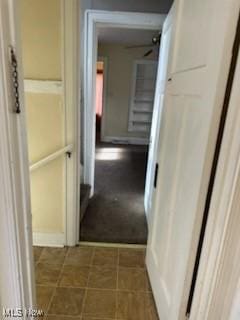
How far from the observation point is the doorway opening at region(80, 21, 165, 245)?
302cm

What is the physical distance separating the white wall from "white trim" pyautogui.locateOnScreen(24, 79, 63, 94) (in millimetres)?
4330

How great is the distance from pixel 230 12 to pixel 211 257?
2.79 ft

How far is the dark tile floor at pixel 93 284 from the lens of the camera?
159 centimetres

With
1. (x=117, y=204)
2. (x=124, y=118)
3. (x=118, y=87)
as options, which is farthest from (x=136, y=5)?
(x=124, y=118)

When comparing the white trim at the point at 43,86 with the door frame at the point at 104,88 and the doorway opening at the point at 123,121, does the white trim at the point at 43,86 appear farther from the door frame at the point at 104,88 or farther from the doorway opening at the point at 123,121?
the door frame at the point at 104,88

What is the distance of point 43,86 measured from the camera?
1.79m

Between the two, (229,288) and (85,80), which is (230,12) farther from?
(85,80)

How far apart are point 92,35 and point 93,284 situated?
2338mm

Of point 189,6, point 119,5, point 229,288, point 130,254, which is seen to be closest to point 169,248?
point 229,288

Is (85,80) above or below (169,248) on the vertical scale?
above

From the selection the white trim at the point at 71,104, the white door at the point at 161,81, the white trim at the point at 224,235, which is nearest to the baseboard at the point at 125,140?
the white door at the point at 161,81

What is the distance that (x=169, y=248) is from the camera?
1391mm

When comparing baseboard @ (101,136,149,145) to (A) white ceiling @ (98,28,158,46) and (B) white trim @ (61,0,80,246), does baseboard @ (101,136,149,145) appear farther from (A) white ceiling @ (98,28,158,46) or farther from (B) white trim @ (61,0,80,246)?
(B) white trim @ (61,0,80,246)

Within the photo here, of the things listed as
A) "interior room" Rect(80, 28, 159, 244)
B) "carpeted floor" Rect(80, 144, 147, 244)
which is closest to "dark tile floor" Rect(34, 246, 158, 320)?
"carpeted floor" Rect(80, 144, 147, 244)
